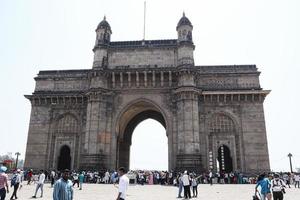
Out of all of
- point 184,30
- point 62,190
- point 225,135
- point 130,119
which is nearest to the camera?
point 62,190

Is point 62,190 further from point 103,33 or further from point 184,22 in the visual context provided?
point 184,22

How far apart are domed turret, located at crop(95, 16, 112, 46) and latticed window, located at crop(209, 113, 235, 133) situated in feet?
50.3

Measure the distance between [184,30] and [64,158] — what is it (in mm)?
20417

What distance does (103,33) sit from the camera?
112ft

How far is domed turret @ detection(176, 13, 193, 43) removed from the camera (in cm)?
3294

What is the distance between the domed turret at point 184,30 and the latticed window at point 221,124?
911 cm

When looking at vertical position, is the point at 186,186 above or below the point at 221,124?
below

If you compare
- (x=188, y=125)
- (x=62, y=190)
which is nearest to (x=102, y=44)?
(x=188, y=125)

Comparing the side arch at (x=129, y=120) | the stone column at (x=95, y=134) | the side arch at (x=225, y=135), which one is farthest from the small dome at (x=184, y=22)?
the stone column at (x=95, y=134)

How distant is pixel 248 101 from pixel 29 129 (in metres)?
24.9

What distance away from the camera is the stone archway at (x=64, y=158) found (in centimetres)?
3337

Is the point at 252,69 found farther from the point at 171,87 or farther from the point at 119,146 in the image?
the point at 119,146

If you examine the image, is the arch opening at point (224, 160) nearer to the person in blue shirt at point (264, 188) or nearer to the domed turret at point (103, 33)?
the domed turret at point (103, 33)

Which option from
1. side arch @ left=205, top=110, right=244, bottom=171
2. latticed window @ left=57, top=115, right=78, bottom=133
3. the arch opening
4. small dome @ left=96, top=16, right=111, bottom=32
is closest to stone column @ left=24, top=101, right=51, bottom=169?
latticed window @ left=57, top=115, right=78, bottom=133
